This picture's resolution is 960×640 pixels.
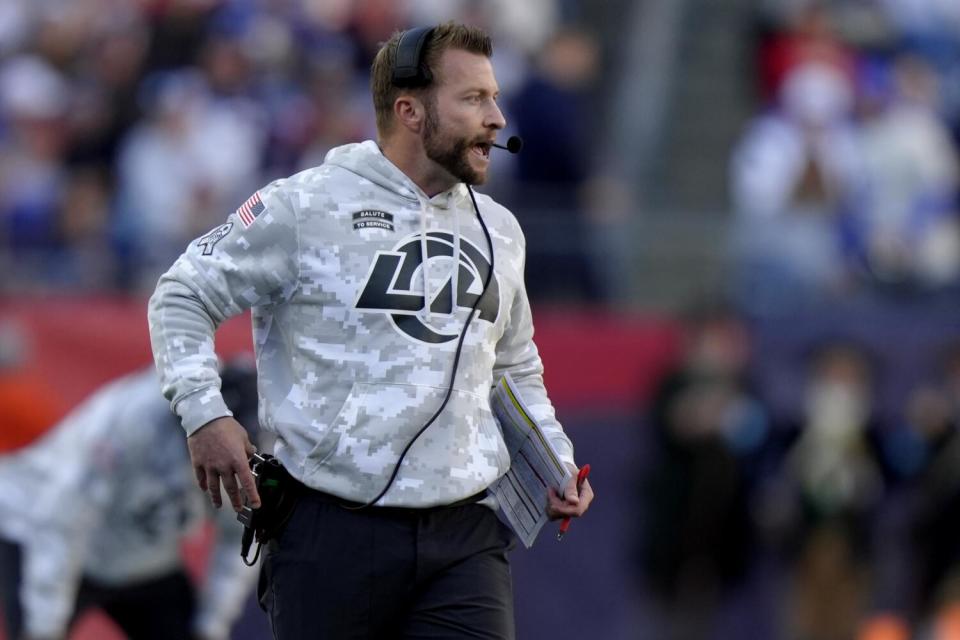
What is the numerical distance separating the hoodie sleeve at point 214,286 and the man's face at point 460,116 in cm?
43

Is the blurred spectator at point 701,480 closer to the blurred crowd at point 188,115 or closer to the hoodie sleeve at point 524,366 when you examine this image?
the blurred crowd at point 188,115

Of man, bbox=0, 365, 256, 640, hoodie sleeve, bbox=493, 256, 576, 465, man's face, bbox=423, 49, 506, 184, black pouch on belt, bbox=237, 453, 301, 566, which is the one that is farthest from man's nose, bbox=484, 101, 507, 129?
man, bbox=0, 365, 256, 640

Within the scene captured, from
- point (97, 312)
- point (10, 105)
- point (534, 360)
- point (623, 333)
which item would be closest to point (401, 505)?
point (534, 360)

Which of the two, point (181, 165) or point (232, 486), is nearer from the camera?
point (232, 486)

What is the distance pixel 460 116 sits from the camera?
16.2ft

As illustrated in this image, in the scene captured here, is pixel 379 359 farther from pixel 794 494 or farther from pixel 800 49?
pixel 800 49

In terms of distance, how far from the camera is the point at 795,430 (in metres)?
11.8

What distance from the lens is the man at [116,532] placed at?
6941mm

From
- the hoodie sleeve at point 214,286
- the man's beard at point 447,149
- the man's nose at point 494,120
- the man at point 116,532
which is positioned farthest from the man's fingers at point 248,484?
the man at point 116,532

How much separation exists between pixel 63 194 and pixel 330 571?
7.25 m

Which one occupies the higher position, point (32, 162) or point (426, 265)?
point (426, 265)

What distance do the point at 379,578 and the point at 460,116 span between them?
1208mm

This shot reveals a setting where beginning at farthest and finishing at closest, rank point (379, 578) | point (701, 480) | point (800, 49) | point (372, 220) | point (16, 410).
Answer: point (800, 49)
point (701, 480)
point (16, 410)
point (372, 220)
point (379, 578)

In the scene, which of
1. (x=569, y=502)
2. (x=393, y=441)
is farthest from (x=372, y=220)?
(x=569, y=502)
